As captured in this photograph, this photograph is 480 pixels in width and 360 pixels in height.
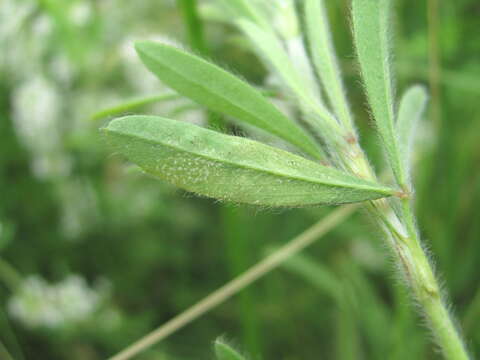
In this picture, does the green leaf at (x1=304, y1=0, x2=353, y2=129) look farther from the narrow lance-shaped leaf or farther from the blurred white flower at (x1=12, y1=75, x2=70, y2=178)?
the blurred white flower at (x1=12, y1=75, x2=70, y2=178)

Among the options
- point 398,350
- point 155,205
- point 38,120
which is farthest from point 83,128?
point 398,350

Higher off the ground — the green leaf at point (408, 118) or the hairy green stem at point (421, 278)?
the green leaf at point (408, 118)

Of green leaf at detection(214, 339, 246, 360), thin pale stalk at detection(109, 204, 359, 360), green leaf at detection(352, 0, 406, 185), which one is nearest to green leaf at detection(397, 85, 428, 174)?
green leaf at detection(352, 0, 406, 185)

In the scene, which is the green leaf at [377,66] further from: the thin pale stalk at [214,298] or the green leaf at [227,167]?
the thin pale stalk at [214,298]

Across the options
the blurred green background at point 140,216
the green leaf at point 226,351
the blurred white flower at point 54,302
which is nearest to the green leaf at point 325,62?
the green leaf at point 226,351

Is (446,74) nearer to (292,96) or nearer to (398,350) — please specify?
(398,350)

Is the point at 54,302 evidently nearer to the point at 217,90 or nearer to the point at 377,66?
the point at 217,90
